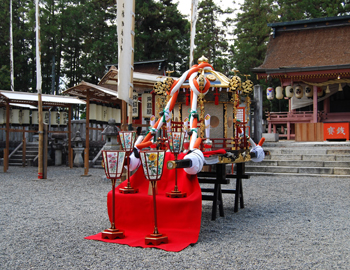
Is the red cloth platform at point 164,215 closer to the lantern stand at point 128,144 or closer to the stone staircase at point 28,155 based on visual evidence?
the lantern stand at point 128,144

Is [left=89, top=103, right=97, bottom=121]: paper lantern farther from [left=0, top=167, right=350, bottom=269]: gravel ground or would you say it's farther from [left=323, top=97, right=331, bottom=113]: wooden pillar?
[left=323, top=97, right=331, bottom=113]: wooden pillar

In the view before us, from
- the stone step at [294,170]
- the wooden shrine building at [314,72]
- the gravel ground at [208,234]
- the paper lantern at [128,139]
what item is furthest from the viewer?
the wooden shrine building at [314,72]

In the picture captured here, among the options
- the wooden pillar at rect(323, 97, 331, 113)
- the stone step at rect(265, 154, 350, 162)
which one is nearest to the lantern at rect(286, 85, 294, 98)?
the wooden pillar at rect(323, 97, 331, 113)

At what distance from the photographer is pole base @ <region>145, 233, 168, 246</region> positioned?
148 inches

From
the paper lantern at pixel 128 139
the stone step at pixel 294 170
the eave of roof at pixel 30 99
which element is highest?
the eave of roof at pixel 30 99

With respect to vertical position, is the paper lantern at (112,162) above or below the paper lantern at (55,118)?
below

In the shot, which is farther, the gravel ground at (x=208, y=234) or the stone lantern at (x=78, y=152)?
the stone lantern at (x=78, y=152)

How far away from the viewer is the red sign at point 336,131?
13328 millimetres

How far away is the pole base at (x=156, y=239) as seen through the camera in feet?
12.4

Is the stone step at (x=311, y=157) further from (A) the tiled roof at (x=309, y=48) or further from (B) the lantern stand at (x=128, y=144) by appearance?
(B) the lantern stand at (x=128, y=144)

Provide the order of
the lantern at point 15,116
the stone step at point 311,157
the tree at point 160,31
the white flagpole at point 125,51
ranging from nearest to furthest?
the white flagpole at point 125,51 → the stone step at point 311,157 → the lantern at point 15,116 → the tree at point 160,31

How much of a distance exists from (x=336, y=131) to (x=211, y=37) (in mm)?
14850

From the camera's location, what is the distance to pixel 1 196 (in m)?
7.29

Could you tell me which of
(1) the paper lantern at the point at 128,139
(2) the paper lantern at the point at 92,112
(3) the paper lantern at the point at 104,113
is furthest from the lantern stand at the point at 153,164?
(3) the paper lantern at the point at 104,113
